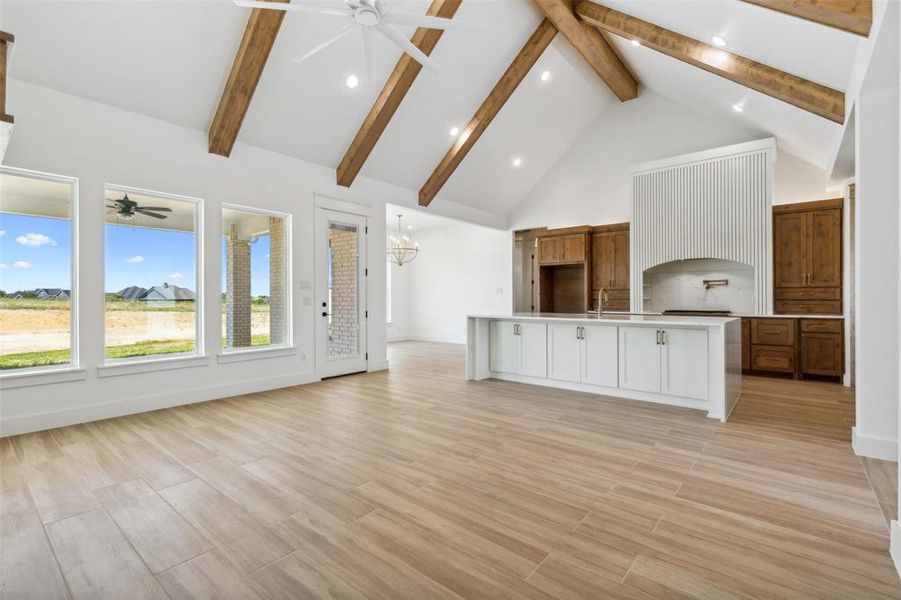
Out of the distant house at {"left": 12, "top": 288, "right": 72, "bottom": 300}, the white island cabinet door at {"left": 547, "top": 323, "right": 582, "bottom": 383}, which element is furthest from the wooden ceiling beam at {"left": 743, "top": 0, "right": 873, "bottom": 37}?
the distant house at {"left": 12, "top": 288, "right": 72, "bottom": 300}

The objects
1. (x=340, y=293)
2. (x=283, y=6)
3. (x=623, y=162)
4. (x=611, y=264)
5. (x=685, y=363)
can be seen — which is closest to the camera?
(x=283, y=6)

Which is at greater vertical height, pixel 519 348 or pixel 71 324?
pixel 71 324

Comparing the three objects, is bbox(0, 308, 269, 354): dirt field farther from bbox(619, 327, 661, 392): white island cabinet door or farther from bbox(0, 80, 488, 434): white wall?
bbox(619, 327, 661, 392): white island cabinet door

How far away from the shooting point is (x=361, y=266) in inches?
255

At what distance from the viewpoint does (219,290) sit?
4.91 m

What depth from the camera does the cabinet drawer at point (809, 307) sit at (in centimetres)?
593

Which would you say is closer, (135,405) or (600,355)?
(135,405)

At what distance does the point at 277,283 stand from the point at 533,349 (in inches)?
135

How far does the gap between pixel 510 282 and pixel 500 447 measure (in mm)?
6988

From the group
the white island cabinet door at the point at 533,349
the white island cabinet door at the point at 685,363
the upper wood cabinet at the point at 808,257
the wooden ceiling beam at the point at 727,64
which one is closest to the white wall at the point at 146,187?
the white island cabinet door at the point at 533,349

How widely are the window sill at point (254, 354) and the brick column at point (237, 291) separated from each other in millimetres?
133

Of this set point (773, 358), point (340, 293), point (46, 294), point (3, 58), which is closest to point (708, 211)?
point (773, 358)

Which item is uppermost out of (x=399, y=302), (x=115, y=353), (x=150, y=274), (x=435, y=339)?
(x=150, y=274)

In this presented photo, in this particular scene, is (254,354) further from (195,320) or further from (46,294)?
(46,294)
